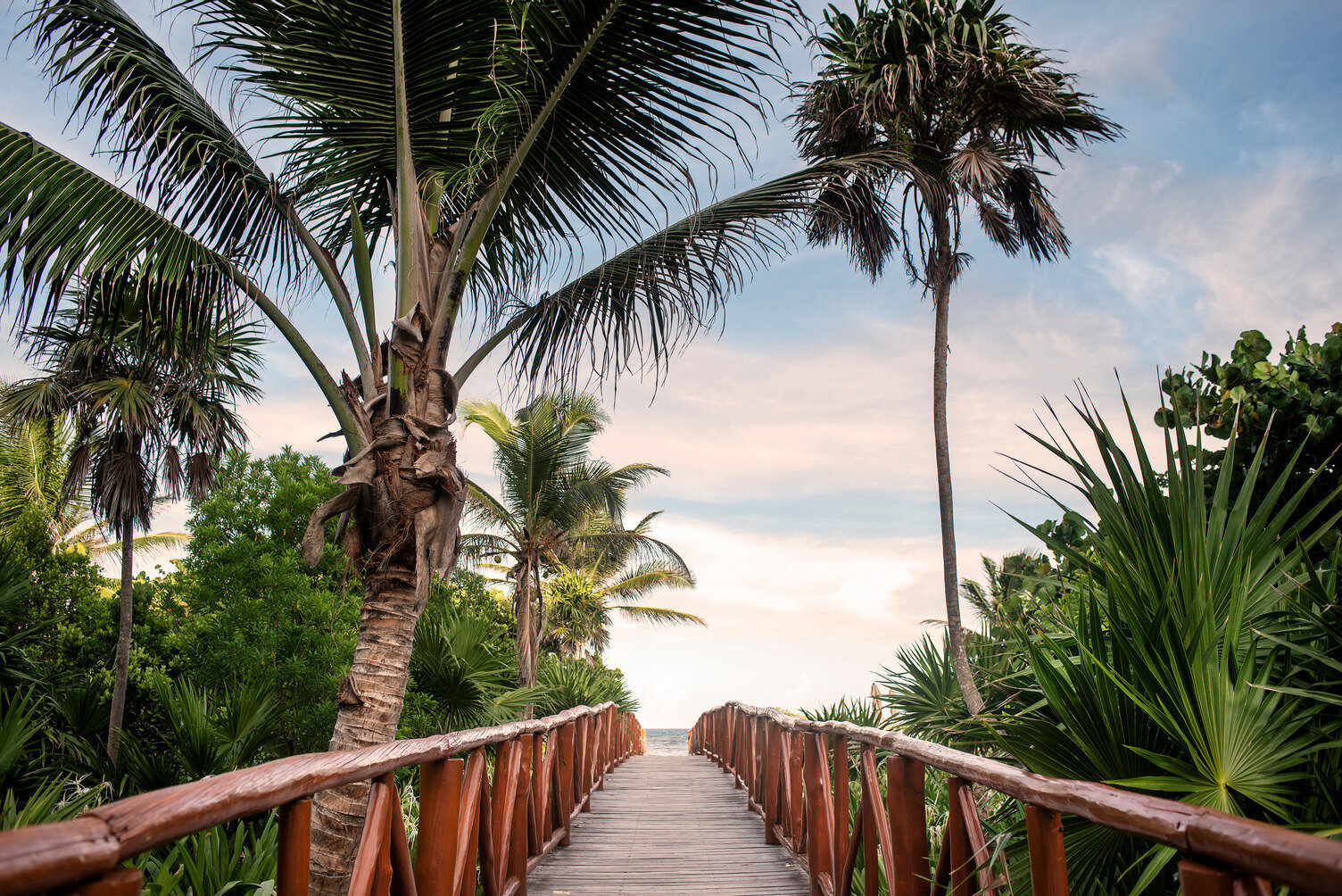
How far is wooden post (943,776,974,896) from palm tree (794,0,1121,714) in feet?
22.9

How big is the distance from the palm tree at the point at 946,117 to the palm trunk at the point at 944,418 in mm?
12

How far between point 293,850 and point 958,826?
6.35ft

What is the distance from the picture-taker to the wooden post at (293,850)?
6.28 feet

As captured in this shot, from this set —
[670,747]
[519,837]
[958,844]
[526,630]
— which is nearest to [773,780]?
[519,837]

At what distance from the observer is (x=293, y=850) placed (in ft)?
6.32

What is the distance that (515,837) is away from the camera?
4.28 m

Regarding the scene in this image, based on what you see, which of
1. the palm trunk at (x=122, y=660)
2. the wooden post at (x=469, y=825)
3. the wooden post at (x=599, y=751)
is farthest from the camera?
the palm trunk at (x=122, y=660)

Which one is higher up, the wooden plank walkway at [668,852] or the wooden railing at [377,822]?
the wooden railing at [377,822]

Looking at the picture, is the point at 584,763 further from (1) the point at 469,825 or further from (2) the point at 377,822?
(2) the point at 377,822

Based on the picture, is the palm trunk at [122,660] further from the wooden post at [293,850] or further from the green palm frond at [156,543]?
the green palm frond at [156,543]

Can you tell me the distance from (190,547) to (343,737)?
7819mm

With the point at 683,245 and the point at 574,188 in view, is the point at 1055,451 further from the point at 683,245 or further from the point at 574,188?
the point at 574,188

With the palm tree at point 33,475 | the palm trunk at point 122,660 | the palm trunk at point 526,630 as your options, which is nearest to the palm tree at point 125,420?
the palm trunk at point 122,660

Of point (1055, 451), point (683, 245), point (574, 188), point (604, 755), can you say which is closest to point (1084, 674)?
point (1055, 451)
